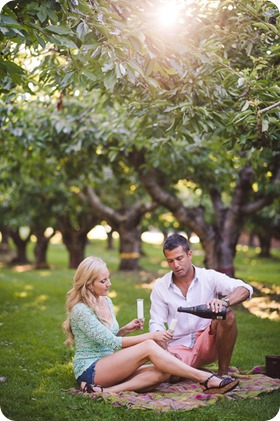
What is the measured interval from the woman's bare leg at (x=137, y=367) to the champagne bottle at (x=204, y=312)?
481 mm

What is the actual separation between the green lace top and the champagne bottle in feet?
2.29

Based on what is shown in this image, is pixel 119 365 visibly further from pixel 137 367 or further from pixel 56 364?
pixel 56 364

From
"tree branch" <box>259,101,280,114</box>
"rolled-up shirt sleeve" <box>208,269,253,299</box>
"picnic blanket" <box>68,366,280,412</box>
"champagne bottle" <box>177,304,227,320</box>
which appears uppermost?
"tree branch" <box>259,101,280,114</box>

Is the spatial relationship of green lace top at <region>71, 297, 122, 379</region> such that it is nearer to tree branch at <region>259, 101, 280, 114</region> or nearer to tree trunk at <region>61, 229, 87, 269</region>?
tree branch at <region>259, 101, 280, 114</region>

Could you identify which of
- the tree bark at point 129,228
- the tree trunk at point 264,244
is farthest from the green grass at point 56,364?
the tree trunk at point 264,244

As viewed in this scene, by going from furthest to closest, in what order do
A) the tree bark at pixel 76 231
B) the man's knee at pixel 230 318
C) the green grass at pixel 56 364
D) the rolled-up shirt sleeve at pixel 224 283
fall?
the tree bark at pixel 76 231
the rolled-up shirt sleeve at pixel 224 283
the man's knee at pixel 230 318
the green grass at pixel 56 364

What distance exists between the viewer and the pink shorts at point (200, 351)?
5.45 meters

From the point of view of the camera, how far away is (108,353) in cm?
524

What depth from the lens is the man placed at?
538 cm

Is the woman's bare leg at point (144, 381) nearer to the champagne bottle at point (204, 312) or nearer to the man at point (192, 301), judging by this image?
the man at point (192, 301)

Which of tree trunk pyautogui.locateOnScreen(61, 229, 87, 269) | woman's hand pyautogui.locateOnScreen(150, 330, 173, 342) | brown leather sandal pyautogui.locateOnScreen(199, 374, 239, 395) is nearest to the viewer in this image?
brown leather sandal pyautogui.locateOnScreen(199, 374, 239, 395)

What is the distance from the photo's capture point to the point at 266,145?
6.20 metres

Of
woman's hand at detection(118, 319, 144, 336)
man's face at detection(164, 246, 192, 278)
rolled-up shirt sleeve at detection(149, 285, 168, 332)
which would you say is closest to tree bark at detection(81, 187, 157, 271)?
rolled-up shirt sleeve at detection(149, 285, 168, 332)

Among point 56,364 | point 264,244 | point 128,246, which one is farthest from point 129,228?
point 264,244
